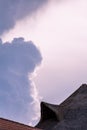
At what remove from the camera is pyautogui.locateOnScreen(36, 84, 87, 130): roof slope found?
19.9 m

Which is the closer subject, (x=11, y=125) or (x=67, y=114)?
(x=11, y=125)

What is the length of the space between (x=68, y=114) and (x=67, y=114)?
0.09m

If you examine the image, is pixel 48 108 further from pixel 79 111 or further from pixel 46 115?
pixel 79 111

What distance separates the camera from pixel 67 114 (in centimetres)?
2136

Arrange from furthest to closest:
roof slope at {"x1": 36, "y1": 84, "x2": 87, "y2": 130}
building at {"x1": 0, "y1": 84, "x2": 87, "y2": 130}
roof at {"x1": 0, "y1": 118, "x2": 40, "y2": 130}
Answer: roof slope at {"x1": 36, "y1": 84, "x2": 87, "y2": 130} → building at {"x1": 0, "y1": 84, "x2": 87, "y2": 130} → roof at {"x1": 0, "y1": 118, "x2": 40, "y2": 130}

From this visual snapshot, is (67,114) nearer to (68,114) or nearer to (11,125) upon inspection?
(68,114)

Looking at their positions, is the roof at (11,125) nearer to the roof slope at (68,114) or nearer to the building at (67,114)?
the building at (67,114)

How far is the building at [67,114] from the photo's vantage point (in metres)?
19.8

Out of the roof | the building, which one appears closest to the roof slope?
the building

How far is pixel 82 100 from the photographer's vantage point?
72.8 ft

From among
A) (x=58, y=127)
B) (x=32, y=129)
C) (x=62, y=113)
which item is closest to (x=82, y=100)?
(x=62, y=113)

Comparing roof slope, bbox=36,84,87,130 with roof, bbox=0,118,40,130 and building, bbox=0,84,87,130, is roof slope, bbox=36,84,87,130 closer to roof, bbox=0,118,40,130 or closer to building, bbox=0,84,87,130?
building, bbox=0,84,87,130

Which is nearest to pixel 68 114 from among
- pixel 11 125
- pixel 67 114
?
pixel 67 114

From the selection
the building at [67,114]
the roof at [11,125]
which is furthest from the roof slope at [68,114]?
the roof at [11,125]
